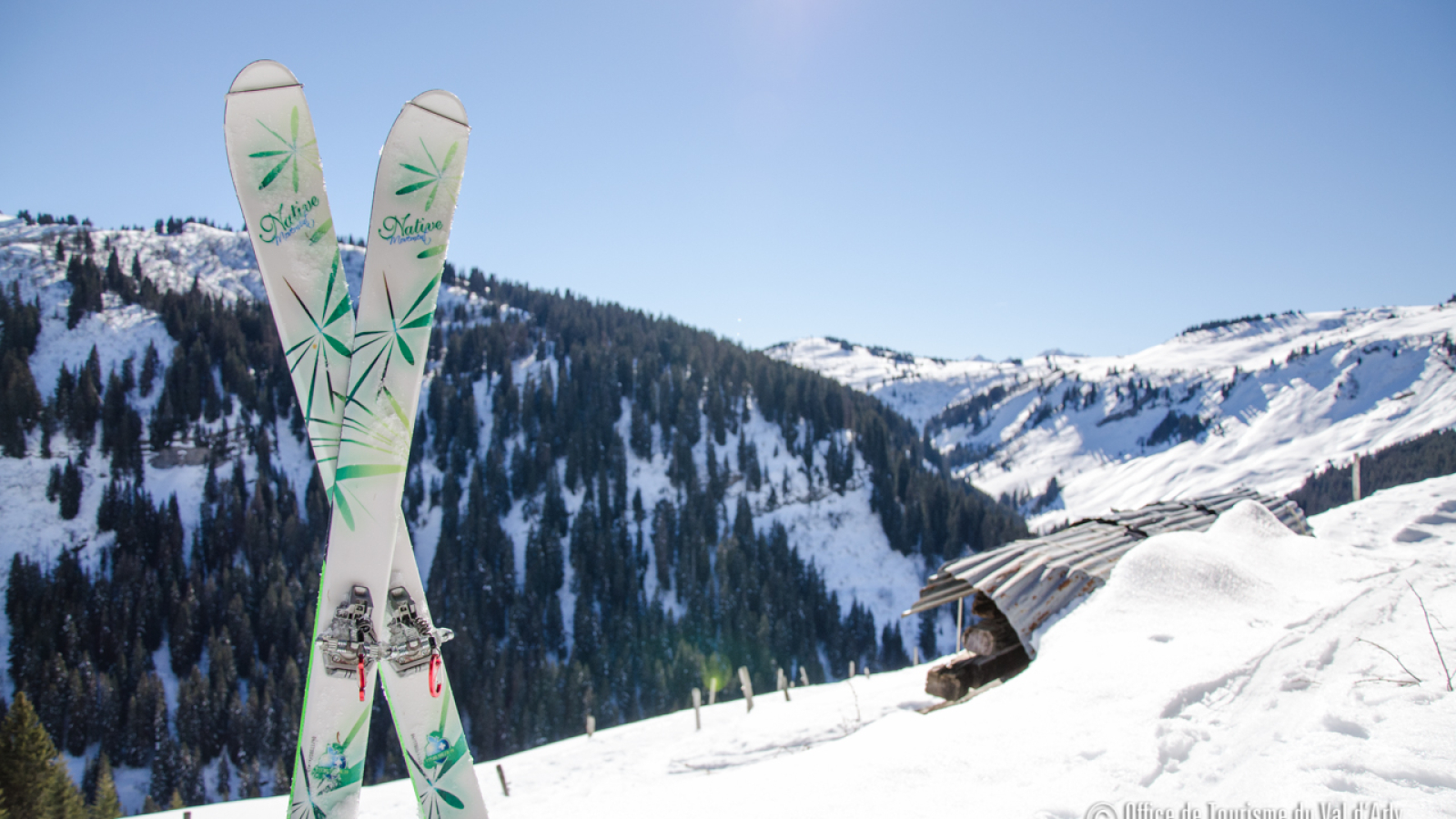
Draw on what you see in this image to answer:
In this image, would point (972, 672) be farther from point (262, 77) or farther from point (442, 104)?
point (262, 77)

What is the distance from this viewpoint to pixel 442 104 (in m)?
9.95

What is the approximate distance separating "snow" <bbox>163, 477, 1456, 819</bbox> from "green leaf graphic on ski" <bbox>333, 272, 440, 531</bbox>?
241 inches

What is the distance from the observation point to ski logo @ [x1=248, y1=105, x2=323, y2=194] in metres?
9.38

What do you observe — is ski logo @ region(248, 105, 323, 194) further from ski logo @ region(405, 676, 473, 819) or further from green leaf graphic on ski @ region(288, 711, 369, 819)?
ski logo @ region(405, 676, 473, 819)

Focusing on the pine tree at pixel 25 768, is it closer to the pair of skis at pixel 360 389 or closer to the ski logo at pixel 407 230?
the pair of skis at pixel 360 389

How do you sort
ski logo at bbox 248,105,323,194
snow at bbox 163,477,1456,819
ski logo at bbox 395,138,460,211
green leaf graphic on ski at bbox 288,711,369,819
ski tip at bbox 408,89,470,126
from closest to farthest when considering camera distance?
snow at bbox 163,477,1456,819
green leaf graphic on ski at bbox 288,711,369,819
ski logo at bbox 248,105,323,194
ski logo at bbox 395,138,460,211
ski tip at bbox 408,89,470,126

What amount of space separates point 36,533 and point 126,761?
39025 mm

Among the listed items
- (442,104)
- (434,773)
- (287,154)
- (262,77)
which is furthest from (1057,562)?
(262,77)

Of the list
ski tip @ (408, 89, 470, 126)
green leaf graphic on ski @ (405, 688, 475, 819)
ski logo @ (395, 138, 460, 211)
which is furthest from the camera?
ski tip @ (408, 89, 470, 126)

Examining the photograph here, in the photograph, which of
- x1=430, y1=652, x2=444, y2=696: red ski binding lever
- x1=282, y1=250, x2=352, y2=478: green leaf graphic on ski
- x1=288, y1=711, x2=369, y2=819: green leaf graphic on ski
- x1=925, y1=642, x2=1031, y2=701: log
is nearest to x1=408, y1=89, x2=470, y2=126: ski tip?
x1=282, y1=250, x2=352, y2=478: green leaf graphic on ski

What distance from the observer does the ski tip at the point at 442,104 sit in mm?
9852

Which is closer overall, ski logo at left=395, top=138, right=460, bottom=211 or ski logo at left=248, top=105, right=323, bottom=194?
ski logo at left=248, top=105, right=323, bottom=194

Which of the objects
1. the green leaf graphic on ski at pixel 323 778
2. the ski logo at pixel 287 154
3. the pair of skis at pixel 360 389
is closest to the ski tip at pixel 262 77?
the pair of skis at pixel 360 389

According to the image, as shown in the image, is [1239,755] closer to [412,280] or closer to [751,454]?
[412,280]
